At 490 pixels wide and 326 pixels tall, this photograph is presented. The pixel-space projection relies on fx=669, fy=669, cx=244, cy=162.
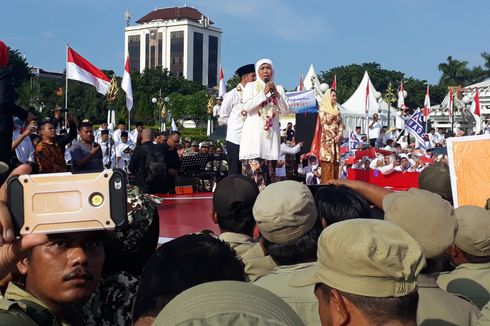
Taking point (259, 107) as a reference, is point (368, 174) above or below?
below

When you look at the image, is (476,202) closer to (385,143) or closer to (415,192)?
(415,192)

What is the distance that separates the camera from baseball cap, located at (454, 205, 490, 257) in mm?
3428

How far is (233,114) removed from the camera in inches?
388

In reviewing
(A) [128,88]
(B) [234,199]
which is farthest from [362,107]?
(B) [234,199]

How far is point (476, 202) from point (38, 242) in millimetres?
3973

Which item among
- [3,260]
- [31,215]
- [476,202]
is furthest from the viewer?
[476,202]

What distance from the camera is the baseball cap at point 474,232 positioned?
3.43 metres

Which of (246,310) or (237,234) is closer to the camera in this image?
(246,310)

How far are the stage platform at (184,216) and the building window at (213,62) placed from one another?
144078 millimetres

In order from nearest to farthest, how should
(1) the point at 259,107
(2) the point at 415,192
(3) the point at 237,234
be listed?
1. (2) the point at 415,192
2. (3) the point at 237,234
3. (1) the point at 259,107

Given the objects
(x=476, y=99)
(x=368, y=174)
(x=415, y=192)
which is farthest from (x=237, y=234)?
(x=476, y=99)

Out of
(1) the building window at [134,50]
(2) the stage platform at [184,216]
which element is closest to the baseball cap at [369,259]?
(2) the stage platform at [184,216]

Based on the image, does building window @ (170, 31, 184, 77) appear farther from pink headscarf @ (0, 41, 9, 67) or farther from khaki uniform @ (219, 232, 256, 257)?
khaki uniform @ (219, 232, 256, 257)

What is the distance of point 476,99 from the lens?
3091 centimetres
